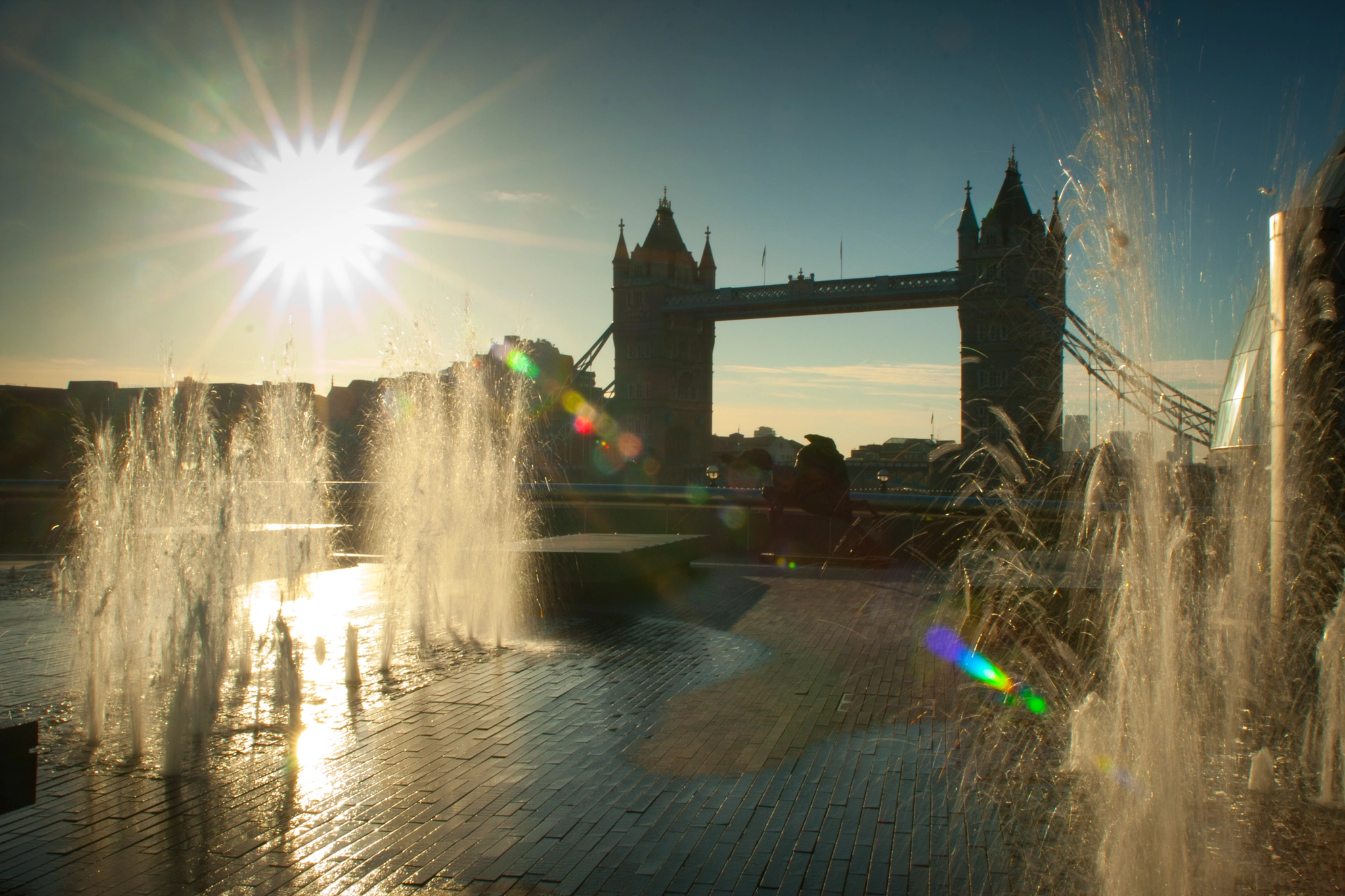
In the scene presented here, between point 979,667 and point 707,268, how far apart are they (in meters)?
76.6

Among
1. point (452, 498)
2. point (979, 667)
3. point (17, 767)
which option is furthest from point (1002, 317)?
point (17, 767)

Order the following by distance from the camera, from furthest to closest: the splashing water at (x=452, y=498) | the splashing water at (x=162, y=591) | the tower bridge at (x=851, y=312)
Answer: the tower bridge at (x=851, y=312) → the splashing water at (x=452, y=498) → the splashing water at (x=162, y=591)

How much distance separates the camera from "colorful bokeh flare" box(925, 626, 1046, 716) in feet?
15.9

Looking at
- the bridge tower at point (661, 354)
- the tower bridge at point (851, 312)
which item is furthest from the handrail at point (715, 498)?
the bridge tower at point (661, 354)

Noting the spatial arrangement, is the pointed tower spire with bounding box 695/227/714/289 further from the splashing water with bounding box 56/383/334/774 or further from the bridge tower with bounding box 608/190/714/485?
the splashing water with bounding box 56/383/334/774

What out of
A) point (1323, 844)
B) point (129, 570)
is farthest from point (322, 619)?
point (1323, 844)

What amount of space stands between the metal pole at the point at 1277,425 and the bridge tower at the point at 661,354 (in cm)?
6332

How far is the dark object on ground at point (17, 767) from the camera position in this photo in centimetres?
270

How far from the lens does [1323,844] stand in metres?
2.99

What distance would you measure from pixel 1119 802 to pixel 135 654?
4.25m

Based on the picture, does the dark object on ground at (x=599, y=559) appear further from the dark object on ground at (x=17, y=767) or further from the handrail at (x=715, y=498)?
the dark object on ground at (x=17, y=767)

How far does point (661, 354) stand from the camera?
229ft

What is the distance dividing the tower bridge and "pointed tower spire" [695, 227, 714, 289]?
14.2 feet

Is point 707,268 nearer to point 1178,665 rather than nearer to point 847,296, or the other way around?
point 847,296
